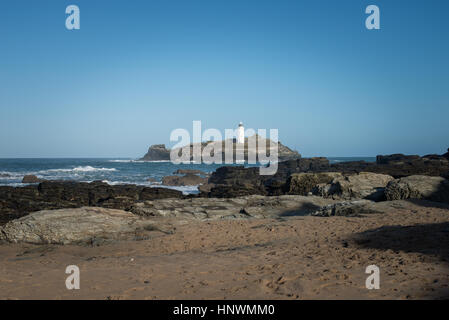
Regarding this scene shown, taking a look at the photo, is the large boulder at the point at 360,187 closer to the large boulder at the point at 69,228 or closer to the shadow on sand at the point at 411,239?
the shadow on sand at the point at 411,239

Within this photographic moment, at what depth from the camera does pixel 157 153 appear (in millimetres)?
114125

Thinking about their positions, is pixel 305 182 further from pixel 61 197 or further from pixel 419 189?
pixel 61 197

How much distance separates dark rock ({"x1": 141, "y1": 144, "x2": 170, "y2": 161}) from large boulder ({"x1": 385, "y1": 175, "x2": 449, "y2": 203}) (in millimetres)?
101488

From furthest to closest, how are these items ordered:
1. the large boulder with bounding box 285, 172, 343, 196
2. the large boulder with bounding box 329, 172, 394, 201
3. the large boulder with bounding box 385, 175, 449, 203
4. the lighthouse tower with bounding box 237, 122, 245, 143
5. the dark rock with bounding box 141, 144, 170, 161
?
the dark rock with bounding box 141, 144, 170, 161, the lighthouse tower with bounding box 237, 122, 245, 143, the large boulder with bounding box 285, 172, 343, 196, the large boulder with bounding box 329, 172, 394, 201, the large boulder with bounding box 385, 175, 449, 203

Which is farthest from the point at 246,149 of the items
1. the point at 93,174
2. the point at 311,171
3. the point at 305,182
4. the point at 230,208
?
the point at 230,208

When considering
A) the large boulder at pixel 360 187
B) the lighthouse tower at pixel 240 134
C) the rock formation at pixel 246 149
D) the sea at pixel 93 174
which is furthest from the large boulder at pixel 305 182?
the lighthouse tower at pixel 240 134

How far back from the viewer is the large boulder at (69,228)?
8.39 metres

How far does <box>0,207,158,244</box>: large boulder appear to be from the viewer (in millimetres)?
8391

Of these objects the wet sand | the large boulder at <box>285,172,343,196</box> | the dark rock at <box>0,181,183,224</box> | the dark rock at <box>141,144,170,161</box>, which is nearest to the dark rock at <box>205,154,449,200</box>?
the large boulder at <box>285,172,343,196</box>

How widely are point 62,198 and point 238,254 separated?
11.3m

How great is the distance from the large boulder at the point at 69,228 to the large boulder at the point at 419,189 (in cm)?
939

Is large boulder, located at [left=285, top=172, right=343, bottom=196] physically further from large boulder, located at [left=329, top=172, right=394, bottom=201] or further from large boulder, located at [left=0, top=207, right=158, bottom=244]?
large boulder, located at [left=0, top=207, right=158, bottom=244]

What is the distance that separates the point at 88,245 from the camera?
26.6ft
